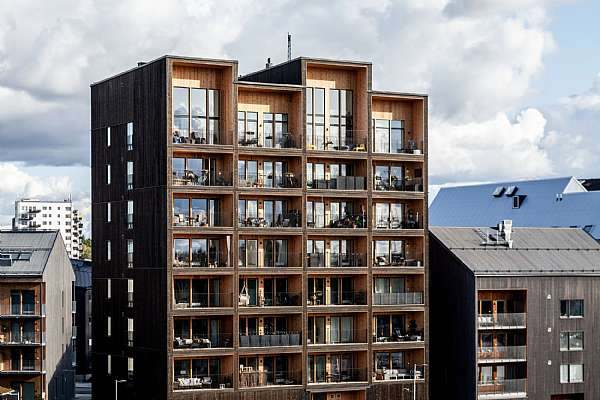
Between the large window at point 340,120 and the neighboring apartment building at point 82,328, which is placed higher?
the large window at point 340,120

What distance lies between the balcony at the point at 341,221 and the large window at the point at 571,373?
1916cm

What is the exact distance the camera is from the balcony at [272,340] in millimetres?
85938

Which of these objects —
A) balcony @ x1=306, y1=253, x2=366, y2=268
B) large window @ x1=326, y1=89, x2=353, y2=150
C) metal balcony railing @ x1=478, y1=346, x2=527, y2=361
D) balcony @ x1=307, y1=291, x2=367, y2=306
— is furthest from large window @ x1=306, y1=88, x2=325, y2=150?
metal balcony railing @ x1=478, y1=346, x2=527, y2=361

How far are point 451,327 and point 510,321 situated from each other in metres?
4.77

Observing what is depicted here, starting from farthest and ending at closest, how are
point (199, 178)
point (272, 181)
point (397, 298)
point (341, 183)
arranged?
1. point (397, 298)
2. point (341, 183)
3. point (272, 181)
4. point (199, 178)

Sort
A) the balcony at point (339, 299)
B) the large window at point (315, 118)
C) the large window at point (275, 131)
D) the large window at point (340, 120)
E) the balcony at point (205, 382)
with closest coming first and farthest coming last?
the balcony at point (205, 382), the large window at point (275, 131), the balcony at point (339, 299), the large window at point (315, 118), the large window at point (340, 120)

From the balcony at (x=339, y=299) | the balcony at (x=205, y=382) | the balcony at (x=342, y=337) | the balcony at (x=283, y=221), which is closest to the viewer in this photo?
the balcony at (x=205, y=382)

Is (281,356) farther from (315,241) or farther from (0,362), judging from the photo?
(0,362)

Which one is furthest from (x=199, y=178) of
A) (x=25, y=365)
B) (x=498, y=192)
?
(x=498, y=192)

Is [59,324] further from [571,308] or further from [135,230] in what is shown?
[571,308]

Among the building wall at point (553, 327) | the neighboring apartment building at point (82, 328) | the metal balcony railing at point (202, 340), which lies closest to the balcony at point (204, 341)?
the metal balcony railing at point (202, 340)

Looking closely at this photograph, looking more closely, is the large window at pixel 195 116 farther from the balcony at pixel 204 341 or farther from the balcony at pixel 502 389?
the balcony at pixel 502 389

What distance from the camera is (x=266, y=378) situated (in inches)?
3438

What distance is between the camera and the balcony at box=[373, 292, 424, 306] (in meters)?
90.9
